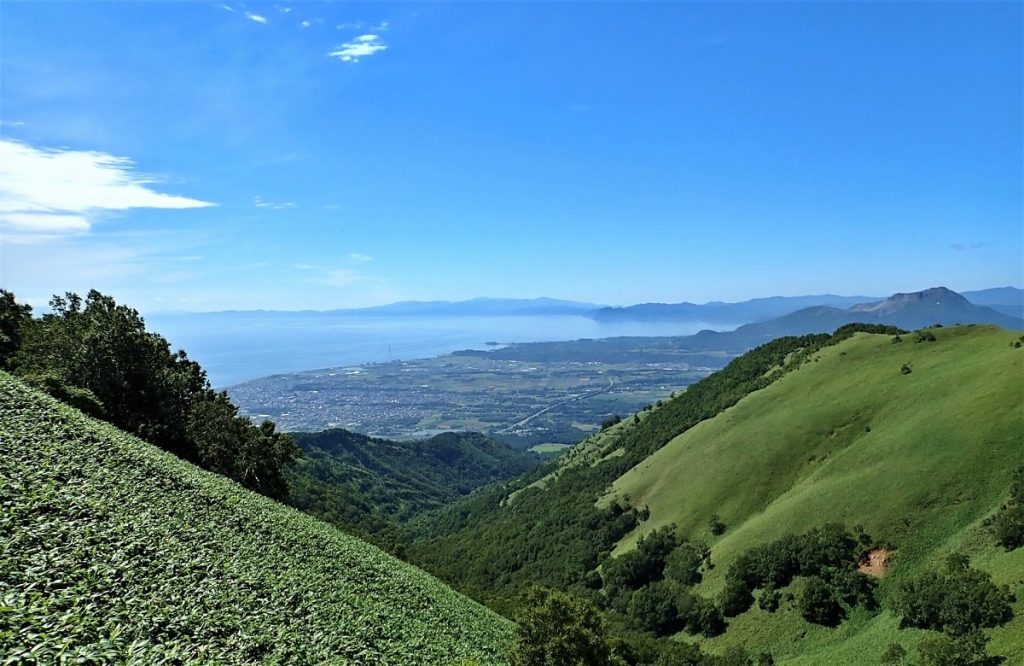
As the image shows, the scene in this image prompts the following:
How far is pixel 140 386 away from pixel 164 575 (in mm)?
44942

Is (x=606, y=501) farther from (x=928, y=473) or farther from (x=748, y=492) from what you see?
(x=928, y=473)

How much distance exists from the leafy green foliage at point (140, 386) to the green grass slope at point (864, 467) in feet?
176

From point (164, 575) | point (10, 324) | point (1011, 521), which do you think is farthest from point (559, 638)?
point (10, 324)

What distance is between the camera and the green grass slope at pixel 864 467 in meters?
50.6

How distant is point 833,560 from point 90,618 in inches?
2534

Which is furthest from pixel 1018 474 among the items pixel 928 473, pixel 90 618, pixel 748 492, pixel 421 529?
pixel 421 529

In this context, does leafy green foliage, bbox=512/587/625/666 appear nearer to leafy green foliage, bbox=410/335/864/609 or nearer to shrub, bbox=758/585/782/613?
leafy green foliage, bbox=410/335/864/609

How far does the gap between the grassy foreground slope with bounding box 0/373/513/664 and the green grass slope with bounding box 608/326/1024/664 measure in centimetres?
4142

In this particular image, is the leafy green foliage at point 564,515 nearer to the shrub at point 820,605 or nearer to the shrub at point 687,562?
the shrub at point 687,562

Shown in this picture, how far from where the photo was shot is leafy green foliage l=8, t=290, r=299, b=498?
48.2 meters

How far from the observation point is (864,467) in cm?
6719

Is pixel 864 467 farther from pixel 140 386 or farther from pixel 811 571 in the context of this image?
pixel 140 386

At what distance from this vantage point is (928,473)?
58.6 m

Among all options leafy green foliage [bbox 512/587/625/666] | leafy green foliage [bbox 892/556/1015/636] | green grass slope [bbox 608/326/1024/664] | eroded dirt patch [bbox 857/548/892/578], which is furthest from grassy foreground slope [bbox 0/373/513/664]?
eroded dirt patch [bbox 857/548/892/578]
